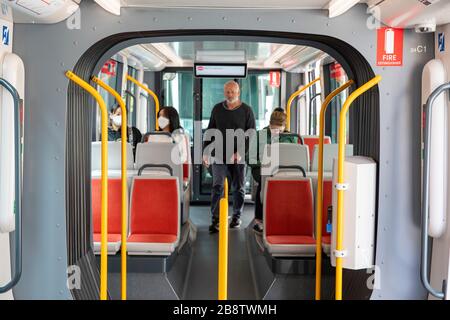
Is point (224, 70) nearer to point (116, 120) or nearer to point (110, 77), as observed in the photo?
point (116, 120)

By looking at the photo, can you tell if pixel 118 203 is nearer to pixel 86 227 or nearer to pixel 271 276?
pixel 86 227

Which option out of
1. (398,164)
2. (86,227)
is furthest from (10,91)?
(398,164)

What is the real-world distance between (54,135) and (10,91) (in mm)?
522

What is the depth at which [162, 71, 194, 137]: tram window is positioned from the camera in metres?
9.14

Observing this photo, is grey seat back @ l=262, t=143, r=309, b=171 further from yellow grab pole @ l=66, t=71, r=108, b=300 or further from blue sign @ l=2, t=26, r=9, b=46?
blue sign @ l=2, t=26, r=9, b=46

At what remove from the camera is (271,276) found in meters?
4.28

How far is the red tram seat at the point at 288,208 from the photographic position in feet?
15.4

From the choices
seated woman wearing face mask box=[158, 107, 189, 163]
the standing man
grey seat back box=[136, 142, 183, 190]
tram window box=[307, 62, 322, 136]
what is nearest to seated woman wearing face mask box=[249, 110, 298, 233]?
the standing man

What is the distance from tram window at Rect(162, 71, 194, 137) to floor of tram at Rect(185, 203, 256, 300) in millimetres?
2649

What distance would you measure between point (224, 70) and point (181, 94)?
3647 millimetres

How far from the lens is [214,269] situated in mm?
5230

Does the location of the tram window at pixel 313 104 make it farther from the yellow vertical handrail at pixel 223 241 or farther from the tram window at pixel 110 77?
the yellow vertical handrail at pixel 223 241

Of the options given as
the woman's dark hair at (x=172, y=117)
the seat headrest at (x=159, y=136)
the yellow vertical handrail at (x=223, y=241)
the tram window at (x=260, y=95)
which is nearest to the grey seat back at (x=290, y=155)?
the seat headrest at (x=159, y=136)

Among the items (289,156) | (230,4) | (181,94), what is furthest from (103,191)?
(181,94)
